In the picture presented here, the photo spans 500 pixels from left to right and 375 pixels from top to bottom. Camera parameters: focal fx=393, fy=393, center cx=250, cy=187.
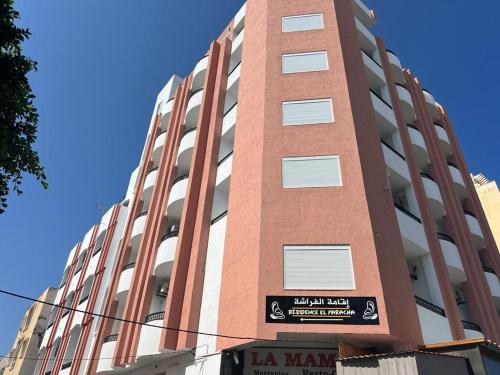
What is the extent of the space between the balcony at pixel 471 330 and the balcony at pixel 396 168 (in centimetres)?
628

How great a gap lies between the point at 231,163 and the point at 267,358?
8.36 m

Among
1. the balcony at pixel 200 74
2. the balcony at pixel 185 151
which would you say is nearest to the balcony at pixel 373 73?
the balcony at pixel 200 74

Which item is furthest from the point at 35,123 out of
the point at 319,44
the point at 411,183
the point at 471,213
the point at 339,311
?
the point at 471,213

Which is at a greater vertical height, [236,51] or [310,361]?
[236,51]

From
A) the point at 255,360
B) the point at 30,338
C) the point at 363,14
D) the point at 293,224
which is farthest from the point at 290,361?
the point at 30,338

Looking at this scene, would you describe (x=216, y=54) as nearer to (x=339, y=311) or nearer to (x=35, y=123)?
(x=35, y=123)

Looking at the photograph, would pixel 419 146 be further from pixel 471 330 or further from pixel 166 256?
pixel 166 256

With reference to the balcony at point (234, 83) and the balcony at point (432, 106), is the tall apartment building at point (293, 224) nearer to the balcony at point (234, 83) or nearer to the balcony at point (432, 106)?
the balcony at point (234, 83)

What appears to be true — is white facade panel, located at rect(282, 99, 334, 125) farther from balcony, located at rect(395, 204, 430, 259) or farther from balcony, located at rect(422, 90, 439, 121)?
balcony, located at rect(422, 90, 439, 121)

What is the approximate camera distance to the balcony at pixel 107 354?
17625 millimetres

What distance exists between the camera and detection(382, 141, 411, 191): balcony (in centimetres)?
1745

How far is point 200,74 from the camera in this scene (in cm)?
2448

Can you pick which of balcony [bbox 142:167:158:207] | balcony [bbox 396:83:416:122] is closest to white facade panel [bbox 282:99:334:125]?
balcony [bbox 396:83:416:122]

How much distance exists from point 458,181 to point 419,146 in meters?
5.14
